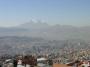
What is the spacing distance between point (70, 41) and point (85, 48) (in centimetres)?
526

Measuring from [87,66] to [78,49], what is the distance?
12107 millimetres

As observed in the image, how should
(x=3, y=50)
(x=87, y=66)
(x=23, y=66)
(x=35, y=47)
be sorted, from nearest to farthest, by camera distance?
(x=23, y=66) → (x=87, y=66) → (x=3, y=50) → (x=35, y=47)

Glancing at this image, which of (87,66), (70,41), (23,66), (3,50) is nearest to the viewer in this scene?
(23,66)

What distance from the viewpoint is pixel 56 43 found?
84.3 feet

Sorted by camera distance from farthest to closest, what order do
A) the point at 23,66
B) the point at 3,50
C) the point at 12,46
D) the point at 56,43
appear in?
the point at 56,43 → the point at 12,46 → the point at 3,50 → the point at 23,66

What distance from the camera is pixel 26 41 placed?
2689cm

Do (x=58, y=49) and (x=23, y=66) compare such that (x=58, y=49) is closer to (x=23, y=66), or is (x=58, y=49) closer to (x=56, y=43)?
(x=56, y=43)

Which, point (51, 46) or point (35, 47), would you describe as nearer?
point (35, 47)

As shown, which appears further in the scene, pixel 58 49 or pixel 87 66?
pixel 58 49

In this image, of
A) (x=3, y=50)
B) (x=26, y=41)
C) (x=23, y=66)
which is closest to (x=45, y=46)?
(x=26, y=41)

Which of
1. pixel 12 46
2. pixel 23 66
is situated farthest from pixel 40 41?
pixel 23 66

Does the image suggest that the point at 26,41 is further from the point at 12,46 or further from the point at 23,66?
the point at 23,66

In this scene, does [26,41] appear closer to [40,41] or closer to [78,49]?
[40,41]

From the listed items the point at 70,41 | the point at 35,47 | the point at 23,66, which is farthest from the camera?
the point at 70,41
